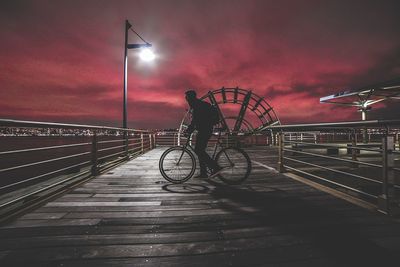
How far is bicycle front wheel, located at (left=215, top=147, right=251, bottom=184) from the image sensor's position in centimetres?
459

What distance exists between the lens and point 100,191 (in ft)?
13.4

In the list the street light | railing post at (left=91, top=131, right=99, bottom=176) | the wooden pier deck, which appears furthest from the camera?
the street light

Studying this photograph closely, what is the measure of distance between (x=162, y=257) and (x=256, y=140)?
1788 centimetres

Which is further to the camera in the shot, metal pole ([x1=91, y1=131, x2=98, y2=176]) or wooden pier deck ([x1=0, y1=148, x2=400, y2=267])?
metal pole ([x1=91, y1=131, x2=98, y2=176])

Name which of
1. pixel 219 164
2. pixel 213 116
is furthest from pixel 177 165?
pixel 213 116

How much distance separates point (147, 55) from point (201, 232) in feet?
32.9

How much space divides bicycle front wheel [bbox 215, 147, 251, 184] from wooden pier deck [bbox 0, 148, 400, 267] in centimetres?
79

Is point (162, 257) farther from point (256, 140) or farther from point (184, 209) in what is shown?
point (256, 140)

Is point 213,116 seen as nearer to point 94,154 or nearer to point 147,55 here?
point 94,154

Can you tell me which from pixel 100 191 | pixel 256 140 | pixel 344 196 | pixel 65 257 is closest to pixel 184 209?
pixel 65 257

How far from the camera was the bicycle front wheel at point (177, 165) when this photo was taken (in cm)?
455

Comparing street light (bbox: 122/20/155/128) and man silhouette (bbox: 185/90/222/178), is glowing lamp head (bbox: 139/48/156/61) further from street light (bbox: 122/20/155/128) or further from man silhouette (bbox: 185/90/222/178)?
man silhouette (bbox: 185/90/222/178)

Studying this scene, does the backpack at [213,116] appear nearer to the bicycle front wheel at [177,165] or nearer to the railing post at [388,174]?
the bicycle front wheel at [177,165]

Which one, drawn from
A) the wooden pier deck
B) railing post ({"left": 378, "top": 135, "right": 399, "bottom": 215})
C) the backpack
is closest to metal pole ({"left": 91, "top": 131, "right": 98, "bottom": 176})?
the wooden pier deck
